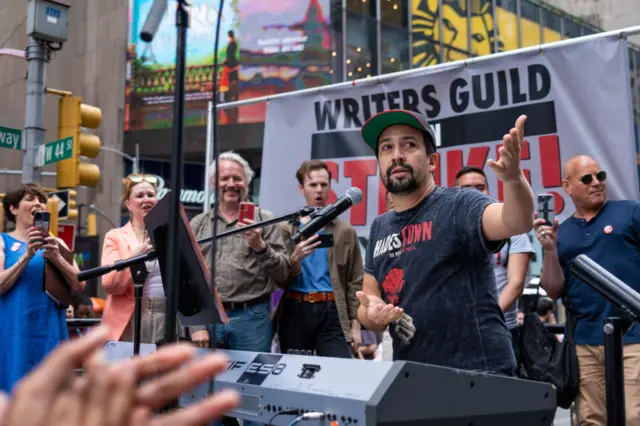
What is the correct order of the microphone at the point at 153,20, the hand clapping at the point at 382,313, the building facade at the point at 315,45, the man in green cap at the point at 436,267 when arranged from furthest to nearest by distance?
the building facade at the point at 315,45, the man in green cap at the point at 436,267, the hand clapping at the point at 382,313, the microphone at the point at 153,20

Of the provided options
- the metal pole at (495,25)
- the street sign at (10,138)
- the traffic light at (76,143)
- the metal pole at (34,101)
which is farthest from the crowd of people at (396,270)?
the metal pole at (495,25)

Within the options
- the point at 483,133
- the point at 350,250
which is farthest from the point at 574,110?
the point at 350,250

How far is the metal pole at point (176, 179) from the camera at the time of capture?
1.29m

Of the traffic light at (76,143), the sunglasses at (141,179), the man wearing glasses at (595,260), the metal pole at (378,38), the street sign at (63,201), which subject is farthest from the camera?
the metal pole at (378,38)

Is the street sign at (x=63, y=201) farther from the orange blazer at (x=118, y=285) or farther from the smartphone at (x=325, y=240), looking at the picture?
the smartphone at (x=325, y=240)

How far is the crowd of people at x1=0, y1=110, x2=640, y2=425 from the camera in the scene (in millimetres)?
2617

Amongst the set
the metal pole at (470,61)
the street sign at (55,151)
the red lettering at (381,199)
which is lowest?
the red lettering at (381,199)

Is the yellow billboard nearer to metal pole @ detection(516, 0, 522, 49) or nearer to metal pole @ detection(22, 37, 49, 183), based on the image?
metal pole @ detection(516, 0, 522, 49)

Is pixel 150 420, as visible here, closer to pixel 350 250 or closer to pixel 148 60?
pixel 350 250

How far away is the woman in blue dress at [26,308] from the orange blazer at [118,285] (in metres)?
0.22

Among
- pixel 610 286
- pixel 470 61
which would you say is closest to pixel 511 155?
pixel 610 286

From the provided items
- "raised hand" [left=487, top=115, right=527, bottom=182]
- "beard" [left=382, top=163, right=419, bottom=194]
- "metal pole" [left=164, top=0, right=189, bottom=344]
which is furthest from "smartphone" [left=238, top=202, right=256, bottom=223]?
"metal pole" [left=164, top=0, right=189, bottom=344]

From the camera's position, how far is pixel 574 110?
4879 mm

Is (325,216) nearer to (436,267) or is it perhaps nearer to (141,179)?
(436,267)
